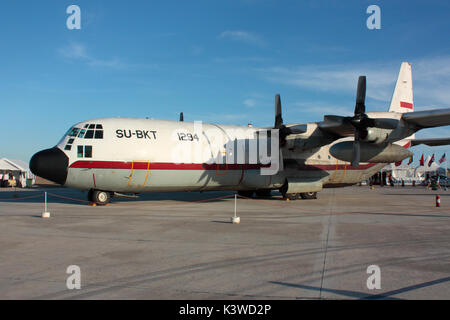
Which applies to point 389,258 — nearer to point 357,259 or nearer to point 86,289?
point 357,259

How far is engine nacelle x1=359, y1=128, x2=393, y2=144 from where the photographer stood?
16.7m

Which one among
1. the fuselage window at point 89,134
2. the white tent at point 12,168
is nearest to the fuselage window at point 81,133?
the fuselage window at point 89,134

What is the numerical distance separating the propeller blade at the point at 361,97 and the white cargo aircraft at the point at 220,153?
0.05m

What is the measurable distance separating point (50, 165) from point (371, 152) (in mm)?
14952

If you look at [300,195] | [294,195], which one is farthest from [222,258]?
[300,195]

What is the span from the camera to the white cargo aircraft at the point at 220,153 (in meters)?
15.3

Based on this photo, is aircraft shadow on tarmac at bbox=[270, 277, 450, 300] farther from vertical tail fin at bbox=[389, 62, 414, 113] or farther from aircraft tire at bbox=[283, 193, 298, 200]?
vertical tail fin at bbox=[389, 62, 414, 113]

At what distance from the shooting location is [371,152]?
17875mm

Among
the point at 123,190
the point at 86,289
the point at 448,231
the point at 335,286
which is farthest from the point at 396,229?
the point at 123,190

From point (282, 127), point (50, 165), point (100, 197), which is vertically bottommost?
point (100, 197)

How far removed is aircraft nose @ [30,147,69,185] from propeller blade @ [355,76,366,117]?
13.4 meters

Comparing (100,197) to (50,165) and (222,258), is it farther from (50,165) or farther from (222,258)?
(222,258)
